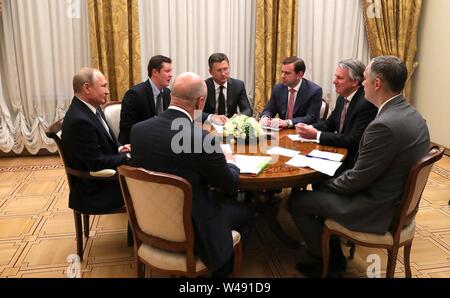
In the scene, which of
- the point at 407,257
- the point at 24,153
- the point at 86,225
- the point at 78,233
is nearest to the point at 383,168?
the point at 407,257

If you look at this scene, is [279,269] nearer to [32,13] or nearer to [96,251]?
[96,251]

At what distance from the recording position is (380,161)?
1962mm

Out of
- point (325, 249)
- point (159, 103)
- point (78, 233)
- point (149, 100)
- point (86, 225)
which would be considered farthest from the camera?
point (159, 103)

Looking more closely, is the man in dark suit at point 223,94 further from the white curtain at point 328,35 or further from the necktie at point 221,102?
the white curtain at point 328,35

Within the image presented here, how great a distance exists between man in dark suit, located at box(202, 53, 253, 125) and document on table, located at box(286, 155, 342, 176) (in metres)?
1.41

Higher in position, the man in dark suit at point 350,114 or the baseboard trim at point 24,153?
the man in dark suit at point 350,114

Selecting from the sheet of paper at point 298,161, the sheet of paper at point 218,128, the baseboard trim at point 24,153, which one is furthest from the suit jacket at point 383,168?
the baseboard trim at point 24,153

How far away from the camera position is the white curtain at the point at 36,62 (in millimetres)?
4395

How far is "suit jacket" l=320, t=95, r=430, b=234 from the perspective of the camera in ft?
6.37

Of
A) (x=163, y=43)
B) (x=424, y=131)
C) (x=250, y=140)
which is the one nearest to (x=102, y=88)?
(x=250, y=140)

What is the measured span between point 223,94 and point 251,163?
1.65m

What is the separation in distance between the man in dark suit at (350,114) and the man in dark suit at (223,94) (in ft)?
3.68

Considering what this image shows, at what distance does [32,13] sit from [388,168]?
4.06 metres

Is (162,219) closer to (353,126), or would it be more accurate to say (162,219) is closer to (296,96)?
(353,126)
